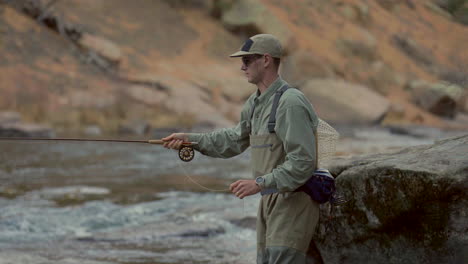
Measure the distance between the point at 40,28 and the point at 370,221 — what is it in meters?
A: 26.8

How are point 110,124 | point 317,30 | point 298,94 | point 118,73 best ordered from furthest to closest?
point 317,30, point 118,73, point 110,124, point 298,94

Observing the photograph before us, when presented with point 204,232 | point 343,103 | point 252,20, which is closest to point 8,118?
point 343,103

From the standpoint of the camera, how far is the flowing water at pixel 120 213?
7.05 m

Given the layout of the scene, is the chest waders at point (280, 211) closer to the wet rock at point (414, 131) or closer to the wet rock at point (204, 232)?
the wet rock at point (204, 232)

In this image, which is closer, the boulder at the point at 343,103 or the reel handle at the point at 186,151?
the reel handle at the point at 186,151

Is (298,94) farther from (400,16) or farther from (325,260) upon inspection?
(400,16)

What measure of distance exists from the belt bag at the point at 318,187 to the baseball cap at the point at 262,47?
0.54 metres

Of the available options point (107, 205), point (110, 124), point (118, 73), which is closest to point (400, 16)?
point (118, 73)

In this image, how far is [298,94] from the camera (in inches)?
138

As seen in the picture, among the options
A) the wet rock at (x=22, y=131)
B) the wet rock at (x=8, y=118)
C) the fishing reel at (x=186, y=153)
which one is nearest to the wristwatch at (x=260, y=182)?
the fishing reel at (x=186, y=153)

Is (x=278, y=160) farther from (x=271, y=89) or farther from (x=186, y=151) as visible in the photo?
(x=186, y=151)

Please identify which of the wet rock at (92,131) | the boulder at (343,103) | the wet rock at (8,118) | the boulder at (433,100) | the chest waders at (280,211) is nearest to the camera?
the chest waders at (280,211)

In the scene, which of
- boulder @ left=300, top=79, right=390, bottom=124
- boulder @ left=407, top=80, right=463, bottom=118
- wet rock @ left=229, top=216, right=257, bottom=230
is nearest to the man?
wet rock @ left=229, top=216, right=257, bottom=230

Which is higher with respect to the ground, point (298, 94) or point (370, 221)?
point (298, 94)
